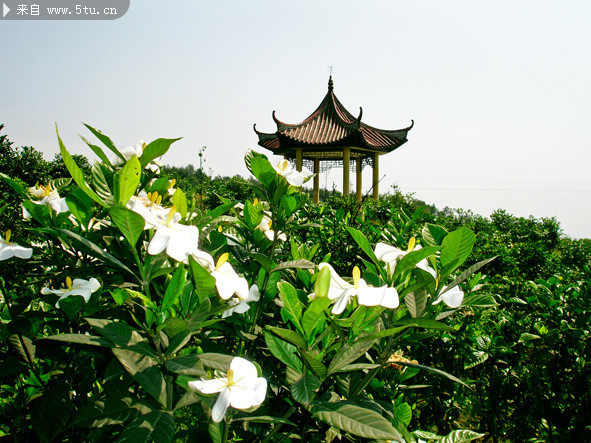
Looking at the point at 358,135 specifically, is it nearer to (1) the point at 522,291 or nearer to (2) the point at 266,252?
(1) the point at 522,291

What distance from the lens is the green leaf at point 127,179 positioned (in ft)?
2.52

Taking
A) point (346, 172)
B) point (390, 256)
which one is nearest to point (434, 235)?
point (390, 256)

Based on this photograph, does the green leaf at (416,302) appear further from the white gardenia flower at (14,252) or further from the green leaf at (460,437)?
the white gardenia flower at (14,252)

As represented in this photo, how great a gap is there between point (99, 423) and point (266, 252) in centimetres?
70

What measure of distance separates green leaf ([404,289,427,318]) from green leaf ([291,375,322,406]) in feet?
1.08

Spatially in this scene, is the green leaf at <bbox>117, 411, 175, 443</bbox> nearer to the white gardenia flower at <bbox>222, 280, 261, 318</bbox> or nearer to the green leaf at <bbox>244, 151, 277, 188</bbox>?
the white gardenia flower at <bbox>222, 280, 261, 318</bbox>

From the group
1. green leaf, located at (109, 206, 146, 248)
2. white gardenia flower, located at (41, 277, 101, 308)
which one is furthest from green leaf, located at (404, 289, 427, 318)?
Result: white gardenia flower, located at (41, 277, 101, 308)

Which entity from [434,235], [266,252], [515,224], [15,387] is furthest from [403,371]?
[515,224]

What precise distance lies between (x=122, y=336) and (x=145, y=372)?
0.09m

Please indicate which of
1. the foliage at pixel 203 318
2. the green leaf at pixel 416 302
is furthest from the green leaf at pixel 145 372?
the green leaf at pixel 416 302

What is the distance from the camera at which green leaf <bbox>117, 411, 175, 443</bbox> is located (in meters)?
0.67

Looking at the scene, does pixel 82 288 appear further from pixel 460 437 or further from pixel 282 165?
pixel 460 437

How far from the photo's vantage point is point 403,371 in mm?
1312

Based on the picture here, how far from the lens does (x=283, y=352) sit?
0.88m
